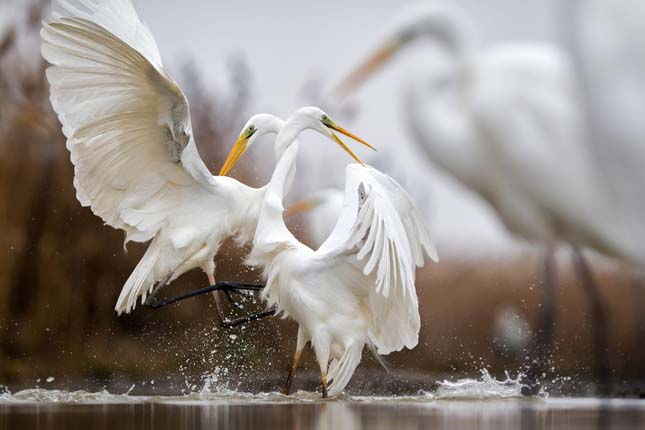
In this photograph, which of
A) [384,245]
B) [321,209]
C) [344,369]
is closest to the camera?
[384,245]

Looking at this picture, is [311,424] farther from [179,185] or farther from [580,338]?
[580,338]

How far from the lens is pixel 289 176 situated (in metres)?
4.95

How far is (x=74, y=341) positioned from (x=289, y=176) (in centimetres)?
176

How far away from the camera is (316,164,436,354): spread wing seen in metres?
3.99

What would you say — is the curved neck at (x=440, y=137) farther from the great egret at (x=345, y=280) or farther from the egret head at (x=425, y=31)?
the great egret at (x=345, y=280)

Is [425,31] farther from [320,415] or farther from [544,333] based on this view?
[544,333]

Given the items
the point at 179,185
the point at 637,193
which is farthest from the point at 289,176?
the point at 637,193

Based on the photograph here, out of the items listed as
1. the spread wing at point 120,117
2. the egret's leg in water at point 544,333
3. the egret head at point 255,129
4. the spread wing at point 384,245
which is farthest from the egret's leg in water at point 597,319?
the spread wing at point 120,117

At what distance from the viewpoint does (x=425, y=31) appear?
4.17 metres

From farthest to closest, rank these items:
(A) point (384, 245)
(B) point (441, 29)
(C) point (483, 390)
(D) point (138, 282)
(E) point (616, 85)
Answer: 1. (C) point (483, 390)
2. (D) point (138, 282)
3. (B) point (441, 29)
4. (A) point (384, 245)
5. (E) point (616, 85)

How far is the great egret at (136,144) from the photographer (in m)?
4.39

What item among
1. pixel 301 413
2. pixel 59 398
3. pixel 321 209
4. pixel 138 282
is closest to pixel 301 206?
pixel 321 209

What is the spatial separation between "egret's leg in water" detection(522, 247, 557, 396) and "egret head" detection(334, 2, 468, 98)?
1.32 meters

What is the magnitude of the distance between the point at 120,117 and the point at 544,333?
213 cm
